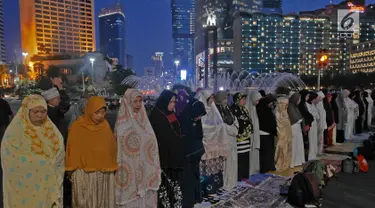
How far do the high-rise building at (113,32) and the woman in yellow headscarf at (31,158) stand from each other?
160 m

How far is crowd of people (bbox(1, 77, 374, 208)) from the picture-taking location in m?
2.49

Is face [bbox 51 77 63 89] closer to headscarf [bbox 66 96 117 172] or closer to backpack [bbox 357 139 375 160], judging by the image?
headscarf [bbox 66 96 117 172]

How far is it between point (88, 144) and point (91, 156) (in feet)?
0.37

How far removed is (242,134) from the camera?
15.5ft

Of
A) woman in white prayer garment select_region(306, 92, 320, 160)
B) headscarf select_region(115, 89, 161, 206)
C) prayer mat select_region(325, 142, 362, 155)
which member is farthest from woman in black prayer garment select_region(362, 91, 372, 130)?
headscarf select_region(115, 89, 161, 206)

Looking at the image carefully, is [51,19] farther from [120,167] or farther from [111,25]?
[120,167]

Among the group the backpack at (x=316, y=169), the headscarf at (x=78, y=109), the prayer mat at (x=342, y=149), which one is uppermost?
the headscarf at (x=78, y=109)

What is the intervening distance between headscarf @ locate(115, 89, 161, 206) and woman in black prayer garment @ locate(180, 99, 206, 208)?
0.64 meters

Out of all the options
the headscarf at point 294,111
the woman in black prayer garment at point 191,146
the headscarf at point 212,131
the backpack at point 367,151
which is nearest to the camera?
the woman in black prayer garment at point 191,146

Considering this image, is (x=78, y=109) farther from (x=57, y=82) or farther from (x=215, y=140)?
(x=215, y=140)

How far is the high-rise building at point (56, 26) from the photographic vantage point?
79000 millimetres

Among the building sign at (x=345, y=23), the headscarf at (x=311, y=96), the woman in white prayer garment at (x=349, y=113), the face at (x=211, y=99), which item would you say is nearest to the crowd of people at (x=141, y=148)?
the face at (x=211, y=99)

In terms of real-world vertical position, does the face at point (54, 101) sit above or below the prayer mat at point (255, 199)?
above

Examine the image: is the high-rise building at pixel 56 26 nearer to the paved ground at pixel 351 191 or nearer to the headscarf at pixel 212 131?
the headscarf at pixel 212 131
